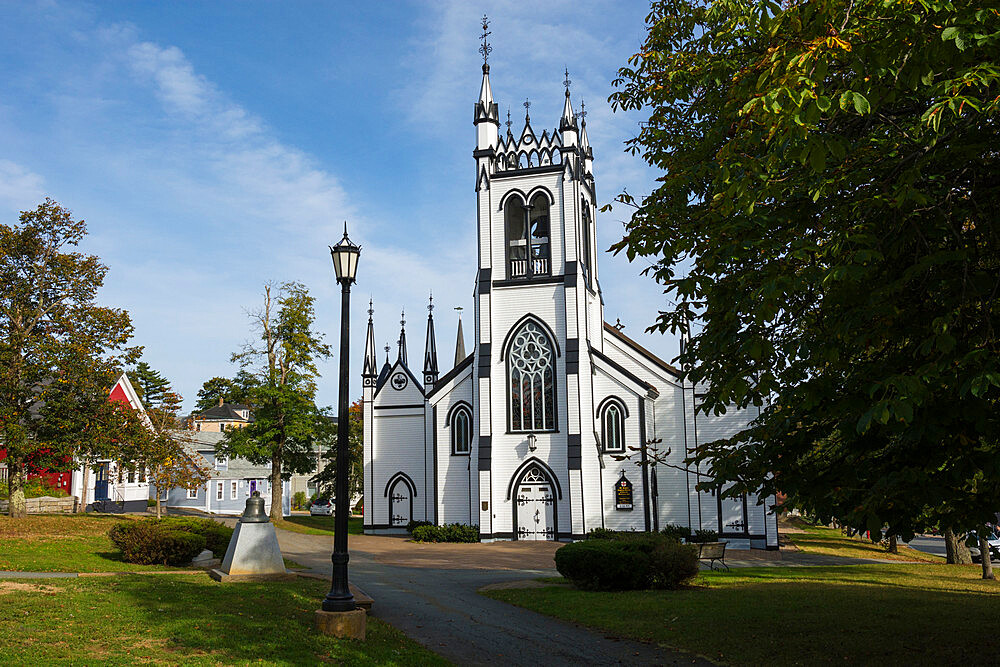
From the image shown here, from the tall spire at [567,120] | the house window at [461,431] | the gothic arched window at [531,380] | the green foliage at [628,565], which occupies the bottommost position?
the green foliage at [628,565]

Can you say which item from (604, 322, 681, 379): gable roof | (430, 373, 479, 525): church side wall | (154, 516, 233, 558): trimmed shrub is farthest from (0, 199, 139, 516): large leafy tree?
(604, 322, 681, 379): gable roof

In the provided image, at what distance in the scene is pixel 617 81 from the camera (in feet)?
40.4

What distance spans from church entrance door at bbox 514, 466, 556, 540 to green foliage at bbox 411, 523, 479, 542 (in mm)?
2182

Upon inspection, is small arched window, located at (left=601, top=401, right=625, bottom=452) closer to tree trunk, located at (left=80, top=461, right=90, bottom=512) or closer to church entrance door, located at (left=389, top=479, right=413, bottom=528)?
church entrance door, located at (left=389, top=479, right=413, bottom=528)

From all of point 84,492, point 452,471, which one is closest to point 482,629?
point 452,471

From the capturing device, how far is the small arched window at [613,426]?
35.6 meters

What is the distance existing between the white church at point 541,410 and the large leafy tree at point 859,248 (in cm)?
2513

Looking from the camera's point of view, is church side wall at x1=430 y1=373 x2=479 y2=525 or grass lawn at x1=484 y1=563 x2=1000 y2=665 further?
church side wall at x1=430 y1=373 x2=479 y2=525

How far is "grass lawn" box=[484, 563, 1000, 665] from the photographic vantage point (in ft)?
32.4

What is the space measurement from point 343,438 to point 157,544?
33.2 ft

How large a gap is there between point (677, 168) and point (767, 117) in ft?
15.5

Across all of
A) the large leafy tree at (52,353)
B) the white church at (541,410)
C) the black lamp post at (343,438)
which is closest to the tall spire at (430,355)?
the white church at (541,410)

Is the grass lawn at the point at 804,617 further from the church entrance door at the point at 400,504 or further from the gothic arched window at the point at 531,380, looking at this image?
the church entrance door at the point at 400,504

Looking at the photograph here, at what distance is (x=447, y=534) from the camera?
35531mm
